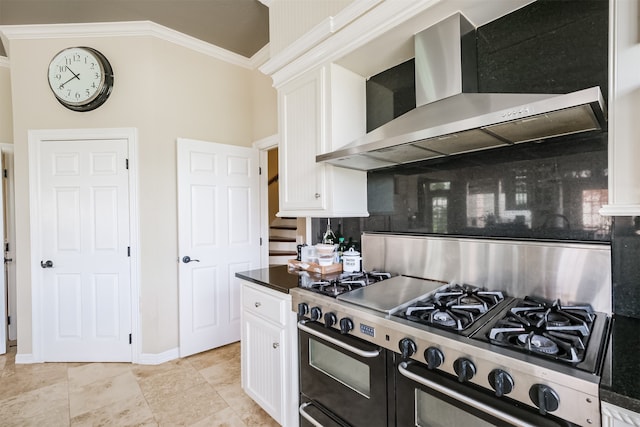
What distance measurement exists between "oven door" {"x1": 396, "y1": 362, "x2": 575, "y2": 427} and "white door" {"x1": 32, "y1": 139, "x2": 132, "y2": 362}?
260cm

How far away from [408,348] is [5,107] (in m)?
4.19

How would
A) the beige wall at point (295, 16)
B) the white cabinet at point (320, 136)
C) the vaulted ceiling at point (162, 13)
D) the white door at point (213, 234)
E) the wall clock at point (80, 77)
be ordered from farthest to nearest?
the white door at point (213, 234), the wall clock at point (80, 77), the vaulted ceiling at point (162, 13), the white cabinet at point (320, 136), the beige wall at point (295, 16)

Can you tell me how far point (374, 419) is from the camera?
1278mm

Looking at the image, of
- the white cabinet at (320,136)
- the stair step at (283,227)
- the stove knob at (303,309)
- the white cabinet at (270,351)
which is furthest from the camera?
the stair step at (283,227)

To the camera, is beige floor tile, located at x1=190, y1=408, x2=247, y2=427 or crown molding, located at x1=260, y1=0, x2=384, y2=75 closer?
crown molding, located at x1=260, y1=0, x2=384, y2=75

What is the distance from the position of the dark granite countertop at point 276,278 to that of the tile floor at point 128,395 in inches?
35.9

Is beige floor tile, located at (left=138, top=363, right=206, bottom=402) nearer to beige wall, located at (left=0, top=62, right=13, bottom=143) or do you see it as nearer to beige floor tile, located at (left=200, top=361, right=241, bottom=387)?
beige floor tile, located at (left=200, top=361, right=241, bottom=387)

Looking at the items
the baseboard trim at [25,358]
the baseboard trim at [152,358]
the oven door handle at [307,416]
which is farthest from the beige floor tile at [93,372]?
the oven door handle at [307,416]

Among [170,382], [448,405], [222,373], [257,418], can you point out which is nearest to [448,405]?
[448,405]

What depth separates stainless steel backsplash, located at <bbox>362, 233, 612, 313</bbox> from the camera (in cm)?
126

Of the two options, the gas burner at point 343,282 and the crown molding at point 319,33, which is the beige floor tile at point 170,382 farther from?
the crown molding at point 319,33

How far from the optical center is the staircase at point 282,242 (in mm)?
4200

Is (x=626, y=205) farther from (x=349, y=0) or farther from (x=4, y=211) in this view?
(x=4, y=211)

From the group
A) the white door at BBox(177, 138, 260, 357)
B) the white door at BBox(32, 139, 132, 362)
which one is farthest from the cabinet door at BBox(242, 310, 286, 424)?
the white door at BBox(32, 139, 132, 362)
